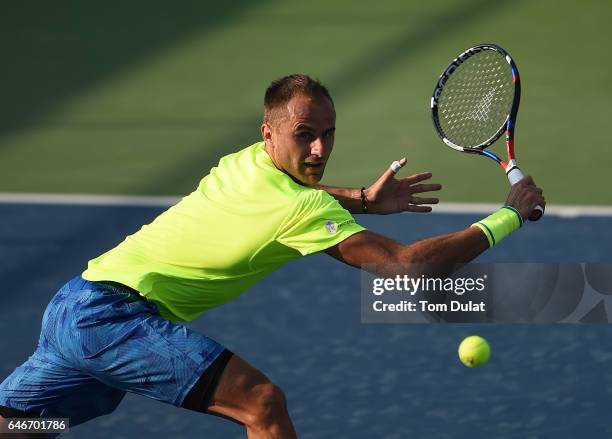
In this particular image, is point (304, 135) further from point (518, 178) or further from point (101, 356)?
point (101, 356)

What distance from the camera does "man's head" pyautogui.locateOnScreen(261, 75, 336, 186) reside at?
215 inches

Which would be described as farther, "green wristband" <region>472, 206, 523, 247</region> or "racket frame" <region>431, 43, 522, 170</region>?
"racket frame" <region>431, 43, 522, 170</region>

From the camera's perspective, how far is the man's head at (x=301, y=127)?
17.9ft

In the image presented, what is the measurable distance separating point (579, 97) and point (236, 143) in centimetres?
268

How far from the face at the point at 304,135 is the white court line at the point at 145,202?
370 cm

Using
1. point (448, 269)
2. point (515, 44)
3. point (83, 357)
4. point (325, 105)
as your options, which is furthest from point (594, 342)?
point (515, 44)

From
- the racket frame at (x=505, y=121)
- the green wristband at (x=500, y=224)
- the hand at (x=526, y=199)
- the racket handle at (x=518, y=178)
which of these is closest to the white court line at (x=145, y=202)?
the racket frame at (x=505, y=121)

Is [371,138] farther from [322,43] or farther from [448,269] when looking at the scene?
[448,269]

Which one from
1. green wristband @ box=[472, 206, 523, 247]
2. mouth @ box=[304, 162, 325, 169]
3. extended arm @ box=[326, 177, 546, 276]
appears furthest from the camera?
mouth @ box=[304, 162, 325, 169]

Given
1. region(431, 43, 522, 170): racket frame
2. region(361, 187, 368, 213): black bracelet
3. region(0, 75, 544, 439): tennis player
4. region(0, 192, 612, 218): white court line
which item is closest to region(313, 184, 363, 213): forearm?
region(361, 187, 368, 213): black bracelet

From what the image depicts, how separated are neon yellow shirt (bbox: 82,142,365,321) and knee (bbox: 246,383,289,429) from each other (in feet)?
1.73

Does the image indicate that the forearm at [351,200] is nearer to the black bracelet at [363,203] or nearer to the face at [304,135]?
the black bracelet at [363,203]

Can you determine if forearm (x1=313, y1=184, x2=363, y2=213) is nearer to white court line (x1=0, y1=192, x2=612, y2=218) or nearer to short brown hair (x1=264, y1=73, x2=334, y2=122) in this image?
short brown hair (x1=264, y1=73, x2=334, y2=122)

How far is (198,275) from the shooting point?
215 inches
